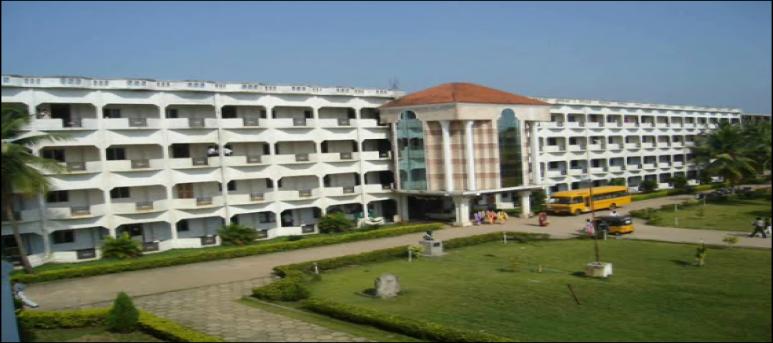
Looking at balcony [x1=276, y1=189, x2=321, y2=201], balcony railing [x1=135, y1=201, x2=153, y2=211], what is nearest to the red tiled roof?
balcony [x1=276, y1=189, x2=321, y2=201]

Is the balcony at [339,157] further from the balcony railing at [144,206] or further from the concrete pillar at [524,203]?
the concrete pillar at [524,203]

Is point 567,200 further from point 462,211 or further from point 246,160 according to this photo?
point 246,160

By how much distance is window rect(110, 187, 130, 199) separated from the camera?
35.7 metres

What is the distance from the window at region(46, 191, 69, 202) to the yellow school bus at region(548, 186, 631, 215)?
31279 millimetres

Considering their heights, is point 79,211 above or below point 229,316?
above

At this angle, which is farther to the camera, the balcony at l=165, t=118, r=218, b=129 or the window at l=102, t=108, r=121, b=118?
the balcony at l=165, t=118, r=218, b=129

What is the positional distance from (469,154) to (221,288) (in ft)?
71.6

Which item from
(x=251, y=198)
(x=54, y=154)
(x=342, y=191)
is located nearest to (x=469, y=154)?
(x=342, y=191)

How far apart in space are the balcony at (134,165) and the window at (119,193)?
1719mm

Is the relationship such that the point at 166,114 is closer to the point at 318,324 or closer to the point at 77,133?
the point at 77,133

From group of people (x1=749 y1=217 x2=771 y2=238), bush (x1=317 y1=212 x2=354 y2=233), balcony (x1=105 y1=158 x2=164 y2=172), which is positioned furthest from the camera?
bush (x1=317 y1=212 x2=354 y2=233)

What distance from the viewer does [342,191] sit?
142ft

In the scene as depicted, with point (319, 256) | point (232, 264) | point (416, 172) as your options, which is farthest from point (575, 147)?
point (232, 264)

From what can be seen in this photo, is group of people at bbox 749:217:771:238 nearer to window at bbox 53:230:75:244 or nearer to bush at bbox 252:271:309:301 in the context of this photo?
bush at bbox 252:271:309:301
